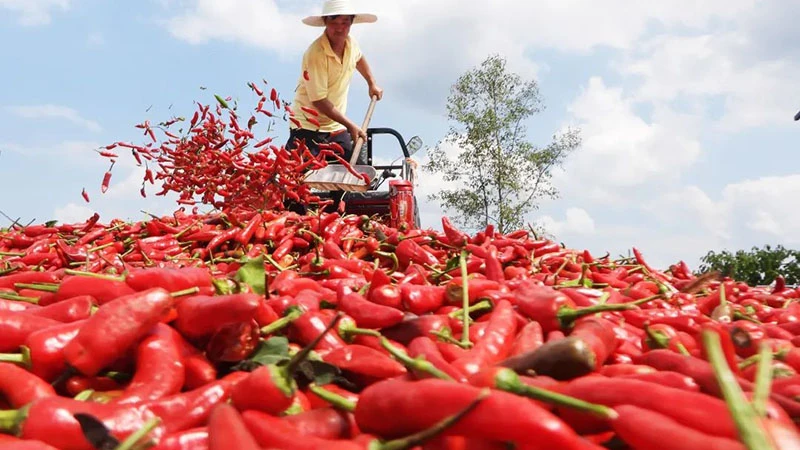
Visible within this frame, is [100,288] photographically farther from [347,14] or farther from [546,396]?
[347,14]

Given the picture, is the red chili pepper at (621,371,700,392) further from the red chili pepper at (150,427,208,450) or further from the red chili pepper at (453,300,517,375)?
the red chili pepper at (150,427,208,450)

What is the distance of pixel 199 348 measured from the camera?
6.86 feet

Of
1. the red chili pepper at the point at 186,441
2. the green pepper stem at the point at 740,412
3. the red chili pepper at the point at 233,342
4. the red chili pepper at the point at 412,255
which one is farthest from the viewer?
the red chili pepper at the point at 412,255

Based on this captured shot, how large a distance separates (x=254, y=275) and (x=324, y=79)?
5.94 metres

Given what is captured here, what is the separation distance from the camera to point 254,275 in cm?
247

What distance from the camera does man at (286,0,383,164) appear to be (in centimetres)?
803

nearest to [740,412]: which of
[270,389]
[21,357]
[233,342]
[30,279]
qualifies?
[270,389]

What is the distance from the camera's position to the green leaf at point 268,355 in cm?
189

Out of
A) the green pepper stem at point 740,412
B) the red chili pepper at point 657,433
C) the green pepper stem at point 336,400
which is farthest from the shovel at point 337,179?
the green pepper stem at point 740,412

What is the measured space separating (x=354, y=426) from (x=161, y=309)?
0.76 m

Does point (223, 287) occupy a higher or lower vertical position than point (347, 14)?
lower

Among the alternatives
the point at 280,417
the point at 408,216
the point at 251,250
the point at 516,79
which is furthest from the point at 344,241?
the point at 516,79

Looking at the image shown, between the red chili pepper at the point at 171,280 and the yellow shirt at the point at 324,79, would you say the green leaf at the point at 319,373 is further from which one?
the yellow shirt at the point at 324,79

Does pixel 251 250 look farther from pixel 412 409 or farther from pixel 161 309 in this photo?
pixel 412 409
